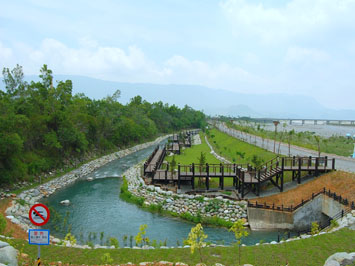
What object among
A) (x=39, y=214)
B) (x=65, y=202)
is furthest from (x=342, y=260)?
(x=65, y=202)

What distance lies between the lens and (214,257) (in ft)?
37.7

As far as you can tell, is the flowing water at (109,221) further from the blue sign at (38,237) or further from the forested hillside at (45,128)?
the blue sign at (38,237)

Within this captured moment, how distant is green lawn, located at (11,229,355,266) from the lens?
11.2 metres

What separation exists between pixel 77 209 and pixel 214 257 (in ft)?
52.8

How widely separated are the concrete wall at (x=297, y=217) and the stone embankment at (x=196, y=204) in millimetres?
1365

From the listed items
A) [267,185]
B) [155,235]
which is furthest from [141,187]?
[267,185]

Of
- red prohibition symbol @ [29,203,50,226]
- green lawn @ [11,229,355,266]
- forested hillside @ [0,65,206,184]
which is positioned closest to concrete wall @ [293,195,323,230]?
green lawn @ [11,229,355,266]

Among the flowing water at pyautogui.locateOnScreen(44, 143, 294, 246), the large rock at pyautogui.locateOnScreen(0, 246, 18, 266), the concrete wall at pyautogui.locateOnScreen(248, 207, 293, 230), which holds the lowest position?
the flowing water at pyautogui.locateOnScreen(44, 143, 294, 246)

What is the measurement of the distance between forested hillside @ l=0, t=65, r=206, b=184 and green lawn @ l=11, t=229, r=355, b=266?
53.2 feet

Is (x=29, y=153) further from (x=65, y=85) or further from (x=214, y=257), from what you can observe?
(x=214, y=257)

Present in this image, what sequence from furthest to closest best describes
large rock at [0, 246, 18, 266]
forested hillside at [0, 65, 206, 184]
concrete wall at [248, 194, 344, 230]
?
forested hillside at [0, 65, 206, 184], concrete wall at [248, 194, 344, 230], large rock at [0, 246, 18, 266]

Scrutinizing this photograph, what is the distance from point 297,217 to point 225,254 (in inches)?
390

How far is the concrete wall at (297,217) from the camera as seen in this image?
764 inches

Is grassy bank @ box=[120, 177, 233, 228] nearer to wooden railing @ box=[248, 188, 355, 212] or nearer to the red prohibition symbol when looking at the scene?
wooden railing @ box=[248, 188, 355, 212]
